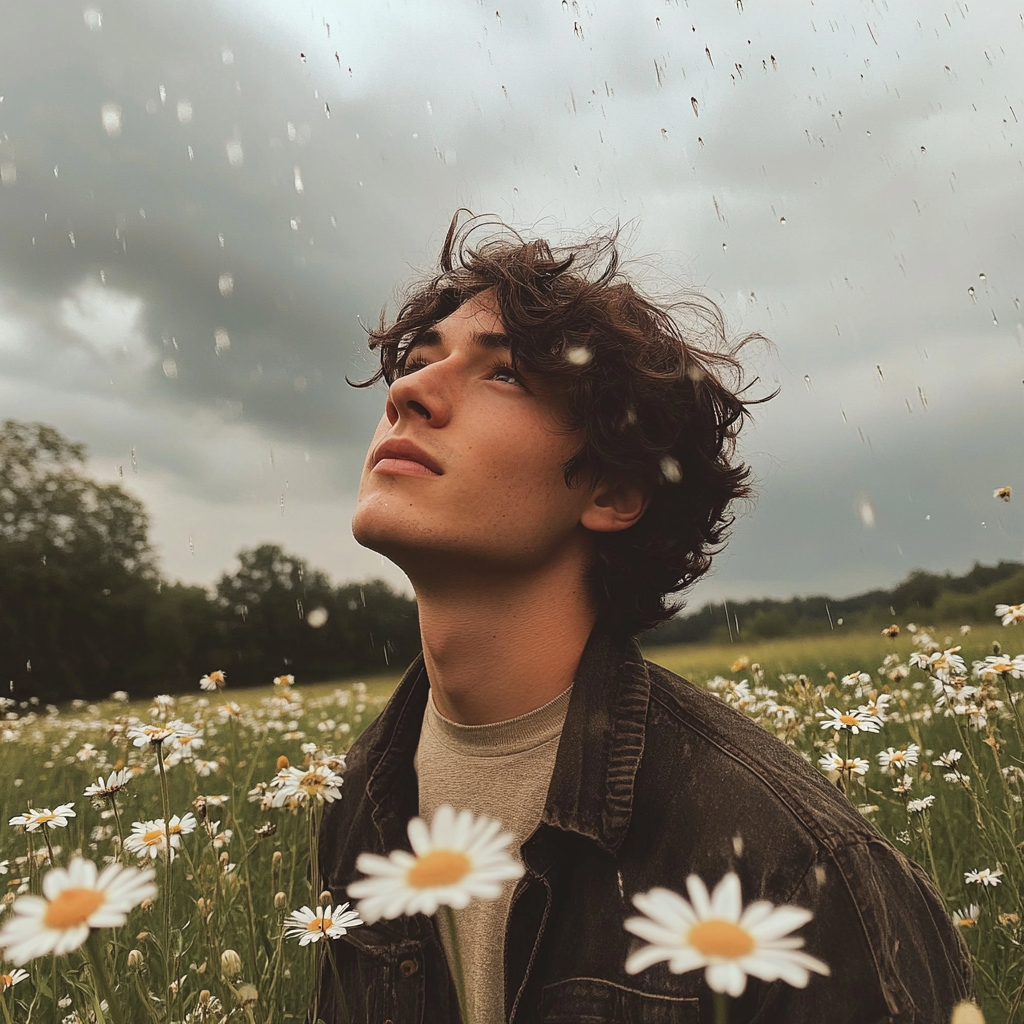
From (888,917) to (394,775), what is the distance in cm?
Result: 139

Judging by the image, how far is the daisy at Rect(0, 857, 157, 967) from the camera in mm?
612

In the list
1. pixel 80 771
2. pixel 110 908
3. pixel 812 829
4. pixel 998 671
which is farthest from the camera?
pixel 80 771

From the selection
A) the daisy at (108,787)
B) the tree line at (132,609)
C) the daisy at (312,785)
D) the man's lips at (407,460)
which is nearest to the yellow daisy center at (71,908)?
the daisy at (312,785)

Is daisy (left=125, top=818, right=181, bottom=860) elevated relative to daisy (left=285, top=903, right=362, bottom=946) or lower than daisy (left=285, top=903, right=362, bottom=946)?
Result: lower

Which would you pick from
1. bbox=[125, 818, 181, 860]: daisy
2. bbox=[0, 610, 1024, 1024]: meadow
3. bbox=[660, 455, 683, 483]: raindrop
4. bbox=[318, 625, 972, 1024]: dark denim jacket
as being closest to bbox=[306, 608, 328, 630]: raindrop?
bbox=[0, 610, 1024, 1024]: meadow

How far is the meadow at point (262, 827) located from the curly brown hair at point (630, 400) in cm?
79

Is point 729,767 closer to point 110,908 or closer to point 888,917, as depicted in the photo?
point 888,917

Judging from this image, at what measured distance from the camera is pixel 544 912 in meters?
1.80

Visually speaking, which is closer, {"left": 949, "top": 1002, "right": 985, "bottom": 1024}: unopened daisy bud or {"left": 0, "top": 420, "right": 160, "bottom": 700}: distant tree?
{"left": 949, "top": 1002, "right": 985, "bottom": 1024}: unopened daisy bud

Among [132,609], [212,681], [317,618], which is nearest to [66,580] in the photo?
[132,609]

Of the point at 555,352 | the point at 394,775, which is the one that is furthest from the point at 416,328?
the point at 394,775

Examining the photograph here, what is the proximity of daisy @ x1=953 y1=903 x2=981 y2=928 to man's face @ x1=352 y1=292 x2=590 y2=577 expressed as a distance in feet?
5.76

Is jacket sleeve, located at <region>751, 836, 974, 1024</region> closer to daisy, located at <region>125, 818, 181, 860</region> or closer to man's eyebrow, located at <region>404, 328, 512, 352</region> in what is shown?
man's eyebrow, located at <region>404, 328, 512, 352</region>

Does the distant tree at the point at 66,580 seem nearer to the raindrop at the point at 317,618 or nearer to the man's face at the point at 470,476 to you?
the raindrop at the point at 317,618
